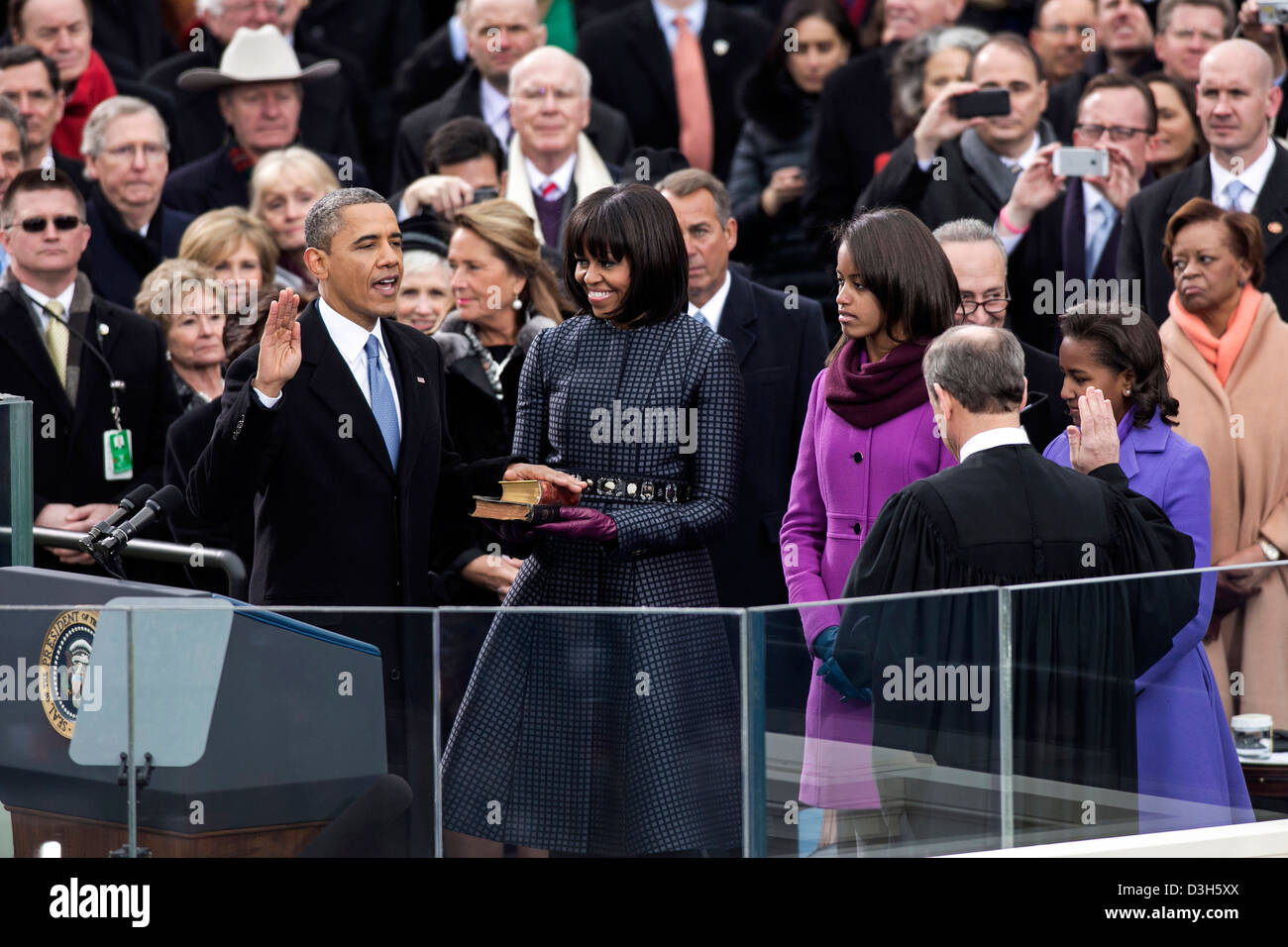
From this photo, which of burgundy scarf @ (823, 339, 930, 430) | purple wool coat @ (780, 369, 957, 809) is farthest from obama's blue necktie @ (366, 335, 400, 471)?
burgundy scarf @ (823, 339, 930, 430)

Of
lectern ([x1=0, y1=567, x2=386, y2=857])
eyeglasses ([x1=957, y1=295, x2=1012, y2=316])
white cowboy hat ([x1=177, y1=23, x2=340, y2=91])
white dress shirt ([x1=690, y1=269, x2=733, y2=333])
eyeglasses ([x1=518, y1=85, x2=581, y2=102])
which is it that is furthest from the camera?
white cowboy hat ([x1=177, y1=23, x2=340, y2=91])

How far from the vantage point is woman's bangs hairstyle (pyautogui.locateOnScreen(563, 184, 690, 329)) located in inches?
200

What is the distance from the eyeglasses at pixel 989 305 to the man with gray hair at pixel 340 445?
159cm

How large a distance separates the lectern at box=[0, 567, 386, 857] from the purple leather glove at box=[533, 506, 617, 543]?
66 cm

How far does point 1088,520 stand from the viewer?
4.62 meters

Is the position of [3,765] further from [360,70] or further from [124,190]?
[360,70]

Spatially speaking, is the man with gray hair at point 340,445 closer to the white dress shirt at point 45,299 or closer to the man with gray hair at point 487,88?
the white dress shirt at point 45,299

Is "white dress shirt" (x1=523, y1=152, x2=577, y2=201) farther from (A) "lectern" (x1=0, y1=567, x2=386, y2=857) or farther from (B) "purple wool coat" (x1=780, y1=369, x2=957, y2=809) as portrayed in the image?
(A) "lectern" (x1=0, y1=567, x2=386, y2=857)

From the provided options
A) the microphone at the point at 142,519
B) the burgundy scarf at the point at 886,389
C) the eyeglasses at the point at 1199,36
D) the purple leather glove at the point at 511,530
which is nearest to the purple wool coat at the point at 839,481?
the burgundy scarf at the point at 886,389

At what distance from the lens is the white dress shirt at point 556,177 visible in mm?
8195

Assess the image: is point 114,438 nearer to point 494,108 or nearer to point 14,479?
point 14,479

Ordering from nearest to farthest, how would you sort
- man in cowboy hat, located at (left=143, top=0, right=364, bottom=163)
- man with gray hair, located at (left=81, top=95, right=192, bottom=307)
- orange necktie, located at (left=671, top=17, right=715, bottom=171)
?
man with gray hair, located at (left=81, top=95, right=192, bottom=307)
man in cowboy hat, located at (left=143, top=0, right=364, bottom=163)
orange necktie, located at (left=671, top=17, right=715, bottom=171)

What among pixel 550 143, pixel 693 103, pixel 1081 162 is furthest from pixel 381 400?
pixel 693 103
